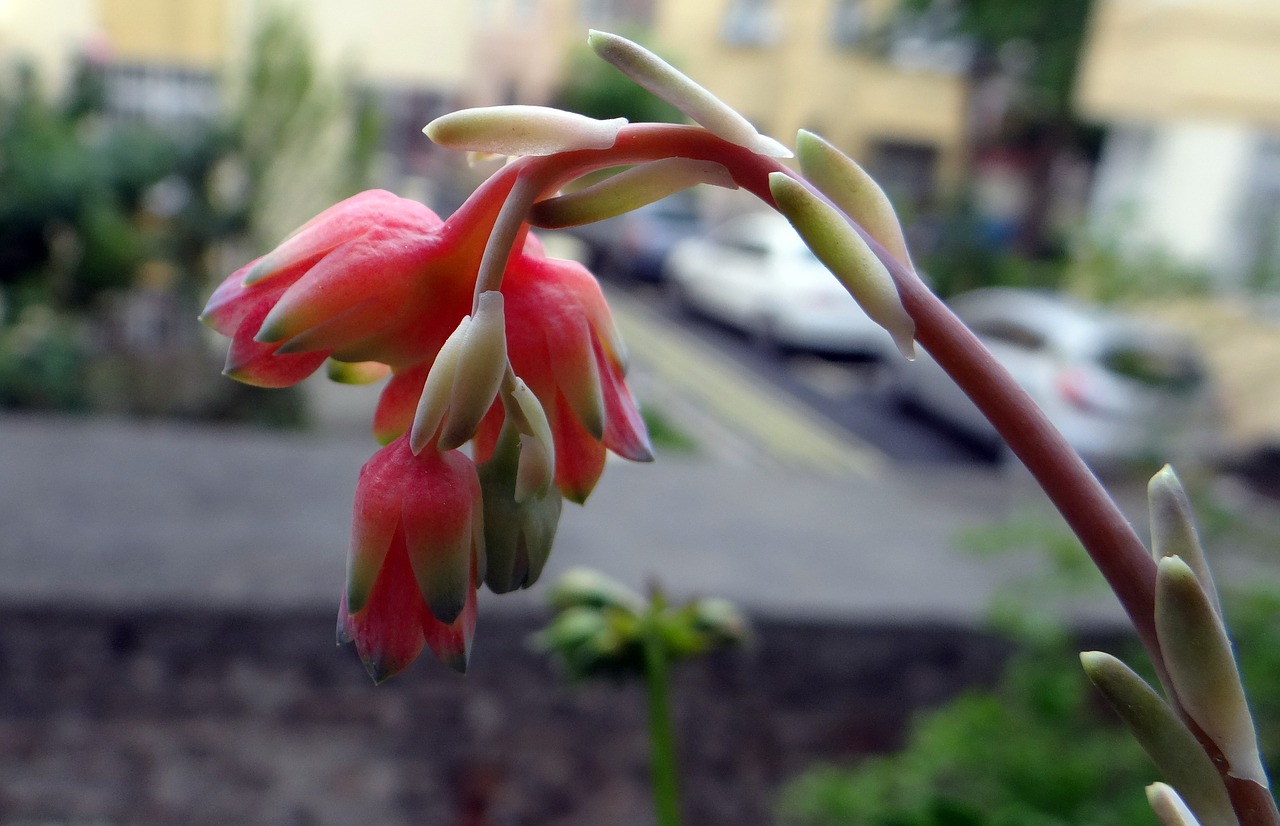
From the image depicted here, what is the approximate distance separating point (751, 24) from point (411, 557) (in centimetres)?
1919

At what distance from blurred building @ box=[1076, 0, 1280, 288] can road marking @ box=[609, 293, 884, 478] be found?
400 cm

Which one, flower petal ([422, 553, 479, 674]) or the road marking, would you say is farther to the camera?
the road marking

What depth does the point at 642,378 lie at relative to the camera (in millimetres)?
9289

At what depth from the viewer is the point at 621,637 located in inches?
43.8

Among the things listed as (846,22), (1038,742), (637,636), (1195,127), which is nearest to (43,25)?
(1038,742)

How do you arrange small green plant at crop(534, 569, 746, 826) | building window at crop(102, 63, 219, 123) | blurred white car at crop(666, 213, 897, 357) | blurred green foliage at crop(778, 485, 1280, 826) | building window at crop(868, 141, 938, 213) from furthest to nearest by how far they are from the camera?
building window at crop(868, 141, 938, 213) → blurred white car at crop(666, 213, 897, 357) → building window at crop(102, 63, 219, 123) → blurred green foliage at crop(778, 485, 1280, 826) → small green plant at crop(534, 569, 746, 826)

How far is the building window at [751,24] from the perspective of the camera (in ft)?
59.5

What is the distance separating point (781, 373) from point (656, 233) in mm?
4470

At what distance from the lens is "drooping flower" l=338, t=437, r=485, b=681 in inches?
16.8

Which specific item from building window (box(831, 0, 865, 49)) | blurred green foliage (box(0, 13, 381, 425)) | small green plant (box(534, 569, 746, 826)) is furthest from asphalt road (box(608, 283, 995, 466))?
building window (box(831, 0, 865, 49))

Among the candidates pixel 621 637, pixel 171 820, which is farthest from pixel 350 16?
pixel 621 637

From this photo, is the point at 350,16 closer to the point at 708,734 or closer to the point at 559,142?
the point at 708,734

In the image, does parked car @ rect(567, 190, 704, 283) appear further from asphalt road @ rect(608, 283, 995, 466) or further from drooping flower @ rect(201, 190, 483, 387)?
drooping flower @ rect(201, 190, 483, 387)

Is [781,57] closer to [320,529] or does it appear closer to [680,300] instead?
[680,300]
